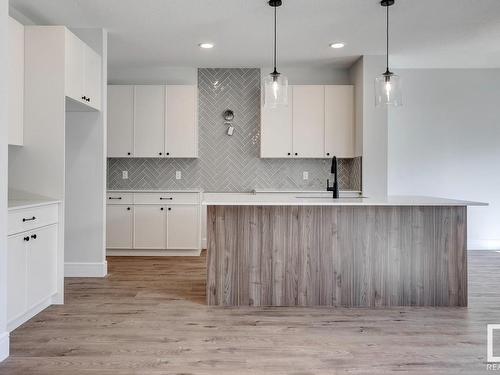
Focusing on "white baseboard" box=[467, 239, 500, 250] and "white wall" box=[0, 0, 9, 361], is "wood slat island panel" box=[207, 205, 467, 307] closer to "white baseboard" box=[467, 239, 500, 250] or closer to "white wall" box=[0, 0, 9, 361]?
"white wall" box=[0, 0, 9, 361]

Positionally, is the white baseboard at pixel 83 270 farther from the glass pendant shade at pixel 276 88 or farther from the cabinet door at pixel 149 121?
the glass pendant shade at pixel 276 88

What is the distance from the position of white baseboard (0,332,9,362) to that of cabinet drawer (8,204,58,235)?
0.64 metres

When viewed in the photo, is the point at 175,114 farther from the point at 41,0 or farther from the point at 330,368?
the point at 330,368

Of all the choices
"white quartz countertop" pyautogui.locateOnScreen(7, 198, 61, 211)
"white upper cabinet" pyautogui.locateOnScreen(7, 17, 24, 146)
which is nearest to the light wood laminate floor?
"white quartz countertop" pyautogui.locateOnScreen(7, 198, 61, 211)

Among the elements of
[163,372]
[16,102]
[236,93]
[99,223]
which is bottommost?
[163,372]

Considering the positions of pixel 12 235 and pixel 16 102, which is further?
pixel 16 102

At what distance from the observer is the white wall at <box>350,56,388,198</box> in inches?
203

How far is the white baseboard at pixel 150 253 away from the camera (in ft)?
17.7

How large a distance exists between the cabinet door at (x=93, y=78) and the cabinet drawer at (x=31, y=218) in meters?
1.21

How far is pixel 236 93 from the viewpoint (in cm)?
581

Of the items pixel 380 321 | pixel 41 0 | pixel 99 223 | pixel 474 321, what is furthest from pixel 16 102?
pixel 474 321

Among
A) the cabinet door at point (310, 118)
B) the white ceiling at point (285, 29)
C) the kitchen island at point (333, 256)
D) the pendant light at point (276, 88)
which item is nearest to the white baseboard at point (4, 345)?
the kitchen island at point (333, 256)

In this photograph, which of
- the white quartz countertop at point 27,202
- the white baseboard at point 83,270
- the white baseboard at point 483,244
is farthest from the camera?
the white baseboard at point 483,244

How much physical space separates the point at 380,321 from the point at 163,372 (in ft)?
5.18
